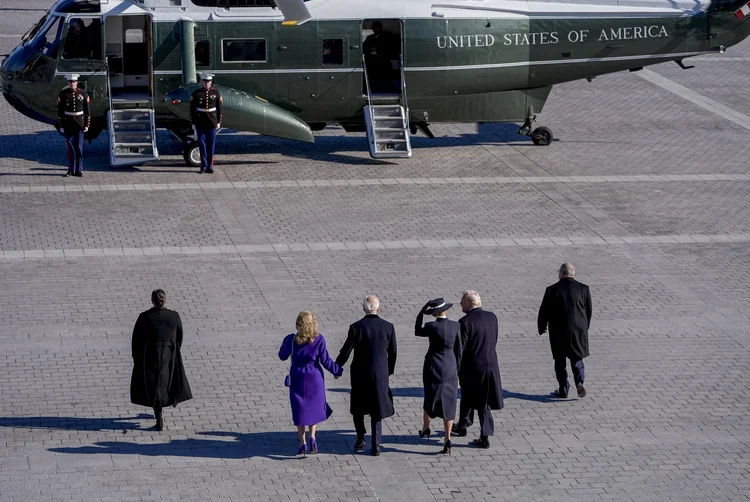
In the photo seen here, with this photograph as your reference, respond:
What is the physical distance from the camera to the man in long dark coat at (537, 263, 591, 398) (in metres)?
12.6

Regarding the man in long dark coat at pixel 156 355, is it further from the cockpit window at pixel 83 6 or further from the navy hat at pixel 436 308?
the cockpit window at pixel 83 6

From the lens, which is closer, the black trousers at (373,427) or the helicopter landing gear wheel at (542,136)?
the black trousers at (373,427)

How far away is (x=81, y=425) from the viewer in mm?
11867

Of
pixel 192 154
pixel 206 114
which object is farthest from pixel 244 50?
pixel 192 154

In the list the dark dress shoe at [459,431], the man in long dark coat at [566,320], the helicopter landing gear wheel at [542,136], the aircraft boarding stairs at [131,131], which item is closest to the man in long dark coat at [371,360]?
the dark dress shoe at [459,431]

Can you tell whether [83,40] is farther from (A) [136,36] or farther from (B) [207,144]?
(B) [207,144]

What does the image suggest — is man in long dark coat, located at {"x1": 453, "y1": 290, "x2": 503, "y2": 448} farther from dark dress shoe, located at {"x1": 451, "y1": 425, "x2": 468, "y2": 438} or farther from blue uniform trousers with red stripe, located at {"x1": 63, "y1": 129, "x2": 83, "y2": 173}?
blue uniform trousers with red stripe, located at {"x1": 63, "y1": 129, "x2": 83, "y2": 173}

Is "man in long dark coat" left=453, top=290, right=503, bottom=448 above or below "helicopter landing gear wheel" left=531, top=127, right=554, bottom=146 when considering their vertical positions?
below

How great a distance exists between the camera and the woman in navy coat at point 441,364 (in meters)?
11.3

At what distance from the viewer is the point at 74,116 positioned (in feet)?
67.2

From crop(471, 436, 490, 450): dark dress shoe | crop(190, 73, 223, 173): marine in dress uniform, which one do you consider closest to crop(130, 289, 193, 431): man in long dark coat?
crop(471, 436, 490, 450): dark dress shoe

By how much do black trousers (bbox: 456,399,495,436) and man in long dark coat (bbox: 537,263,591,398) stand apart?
114 cm

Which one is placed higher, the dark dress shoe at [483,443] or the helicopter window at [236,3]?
the helicopter window at [236,3]

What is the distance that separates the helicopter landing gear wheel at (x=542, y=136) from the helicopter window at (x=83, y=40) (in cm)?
802
